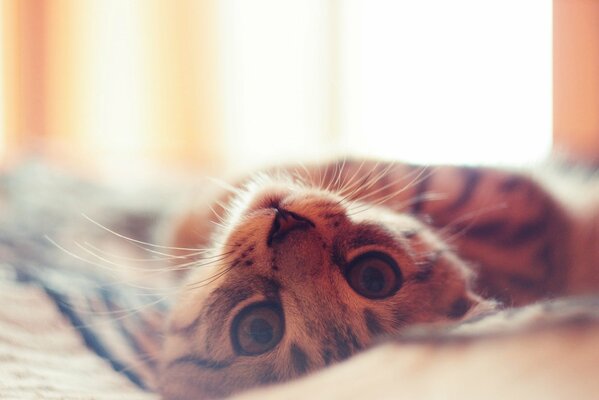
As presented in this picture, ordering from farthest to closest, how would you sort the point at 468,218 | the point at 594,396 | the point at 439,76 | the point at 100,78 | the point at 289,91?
the point at 100,78 < the point at 289,91 < the point at 439,76 < the point at 468,218 < the point at 594,396

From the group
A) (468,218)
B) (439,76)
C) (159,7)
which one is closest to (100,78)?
(159,7)

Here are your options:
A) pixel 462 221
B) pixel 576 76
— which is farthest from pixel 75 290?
pixel 576 76

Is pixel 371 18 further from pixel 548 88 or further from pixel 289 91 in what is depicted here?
pixel 548 88

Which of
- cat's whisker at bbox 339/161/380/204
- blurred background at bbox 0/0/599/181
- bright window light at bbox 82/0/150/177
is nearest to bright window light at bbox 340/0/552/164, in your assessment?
blurred background at bbox 0/0/599/181

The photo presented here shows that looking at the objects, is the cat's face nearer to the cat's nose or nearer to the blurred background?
the cat's nose

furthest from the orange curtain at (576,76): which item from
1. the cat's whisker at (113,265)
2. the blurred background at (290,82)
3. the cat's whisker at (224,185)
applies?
the cat's whisker at (113,265)

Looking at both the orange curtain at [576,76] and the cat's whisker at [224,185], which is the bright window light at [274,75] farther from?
the orange curtain at [576,76]

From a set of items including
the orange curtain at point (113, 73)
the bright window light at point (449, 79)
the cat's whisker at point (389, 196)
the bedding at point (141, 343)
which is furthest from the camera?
the orange curtain at point (113, 73)
